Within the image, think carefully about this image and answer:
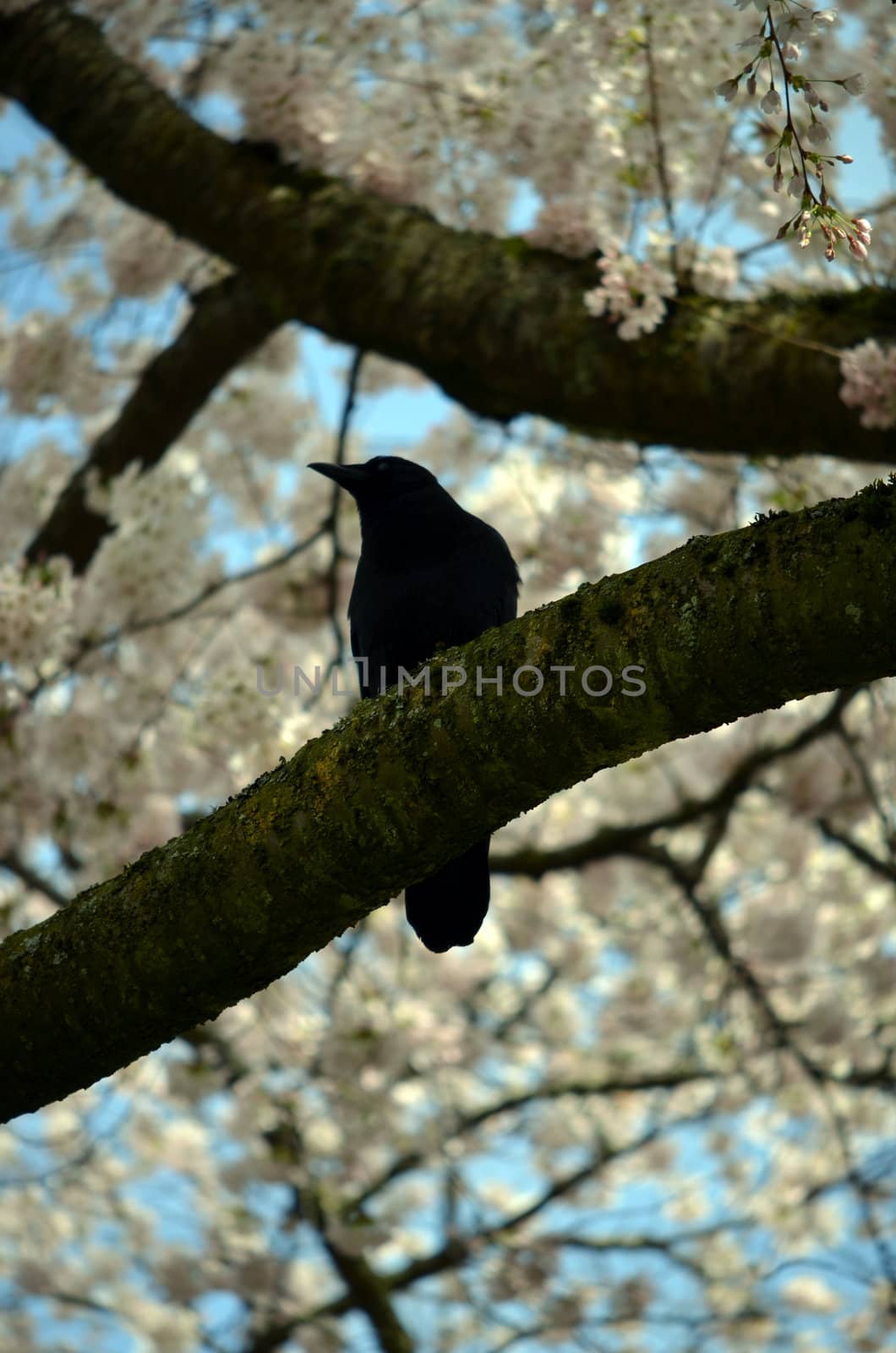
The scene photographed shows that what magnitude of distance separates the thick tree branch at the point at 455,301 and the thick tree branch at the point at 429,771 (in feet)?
4.24

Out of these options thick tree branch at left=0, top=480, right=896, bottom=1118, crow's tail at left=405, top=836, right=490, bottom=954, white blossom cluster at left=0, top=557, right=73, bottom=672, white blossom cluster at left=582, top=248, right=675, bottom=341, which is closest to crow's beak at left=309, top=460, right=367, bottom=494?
white blossom cluster at left=582, top=248, right=675, bottom=341

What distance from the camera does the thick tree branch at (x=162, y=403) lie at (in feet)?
13.2

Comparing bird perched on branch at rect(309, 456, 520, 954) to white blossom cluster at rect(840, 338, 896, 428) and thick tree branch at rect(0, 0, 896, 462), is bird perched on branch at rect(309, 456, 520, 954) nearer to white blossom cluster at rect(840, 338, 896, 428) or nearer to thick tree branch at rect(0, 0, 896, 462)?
thick tree branch at rect(0, 0, 896, 462)

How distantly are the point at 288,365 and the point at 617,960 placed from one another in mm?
3300

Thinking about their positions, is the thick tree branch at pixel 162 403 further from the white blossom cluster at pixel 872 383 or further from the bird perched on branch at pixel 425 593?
the white blossom cluster at pixel 872 383

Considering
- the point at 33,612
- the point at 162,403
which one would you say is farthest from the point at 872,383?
the point at 162,403

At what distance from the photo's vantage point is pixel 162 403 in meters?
4.16

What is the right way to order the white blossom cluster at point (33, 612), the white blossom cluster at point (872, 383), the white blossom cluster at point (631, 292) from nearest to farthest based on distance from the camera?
1. the white blossom cluster at point (872, 383)
2. the white blossom cluster at point (631, 292)
3. the white blossom cluster at point (33, 612)

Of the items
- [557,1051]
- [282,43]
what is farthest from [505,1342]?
[282,43]

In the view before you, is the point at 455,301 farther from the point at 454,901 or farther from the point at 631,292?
the point at 454,901

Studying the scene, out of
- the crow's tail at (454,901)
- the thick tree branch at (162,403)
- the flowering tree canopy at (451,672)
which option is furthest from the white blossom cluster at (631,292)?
the thick tree branch at (162,403)

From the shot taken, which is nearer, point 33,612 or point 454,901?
point 454,901

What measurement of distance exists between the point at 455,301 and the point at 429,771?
172 centimetres

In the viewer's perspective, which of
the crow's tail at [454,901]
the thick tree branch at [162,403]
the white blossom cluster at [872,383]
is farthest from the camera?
the thick tree branch at [162,403]
